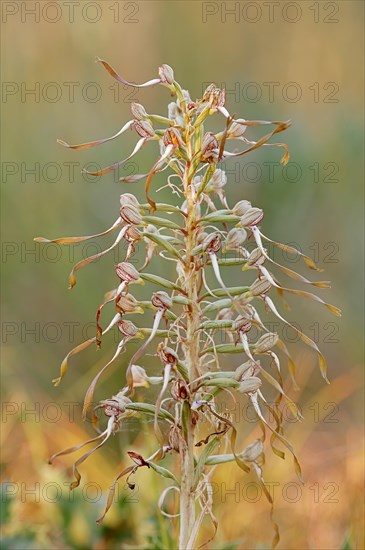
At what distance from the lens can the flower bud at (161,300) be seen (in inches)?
64.8

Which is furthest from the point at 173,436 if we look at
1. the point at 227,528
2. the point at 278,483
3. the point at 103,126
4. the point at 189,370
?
the point at 103,126

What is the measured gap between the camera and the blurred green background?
323 centimetres

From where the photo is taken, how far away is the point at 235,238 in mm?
1719

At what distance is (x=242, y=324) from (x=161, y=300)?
0.49 ft

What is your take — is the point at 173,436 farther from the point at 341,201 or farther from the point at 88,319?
the point at 341,201

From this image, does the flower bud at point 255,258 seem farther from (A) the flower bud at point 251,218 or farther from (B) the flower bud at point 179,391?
(B) the flower bud at point 179,391

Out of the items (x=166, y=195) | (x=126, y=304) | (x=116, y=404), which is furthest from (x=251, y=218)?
(x=166, y=195)

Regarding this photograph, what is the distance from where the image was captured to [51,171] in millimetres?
5129

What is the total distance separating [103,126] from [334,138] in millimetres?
1331

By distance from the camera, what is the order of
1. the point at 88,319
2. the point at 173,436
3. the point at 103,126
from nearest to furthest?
1. the point at 173,436
2. the point at 88,319
3. the point at 103,126

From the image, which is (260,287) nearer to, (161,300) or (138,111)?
(161,300)

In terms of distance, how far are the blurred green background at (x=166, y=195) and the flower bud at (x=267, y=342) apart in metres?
1.18

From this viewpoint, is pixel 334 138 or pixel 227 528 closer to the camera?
pixel 227 528

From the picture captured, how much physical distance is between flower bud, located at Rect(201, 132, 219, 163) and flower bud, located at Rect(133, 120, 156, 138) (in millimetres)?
122
